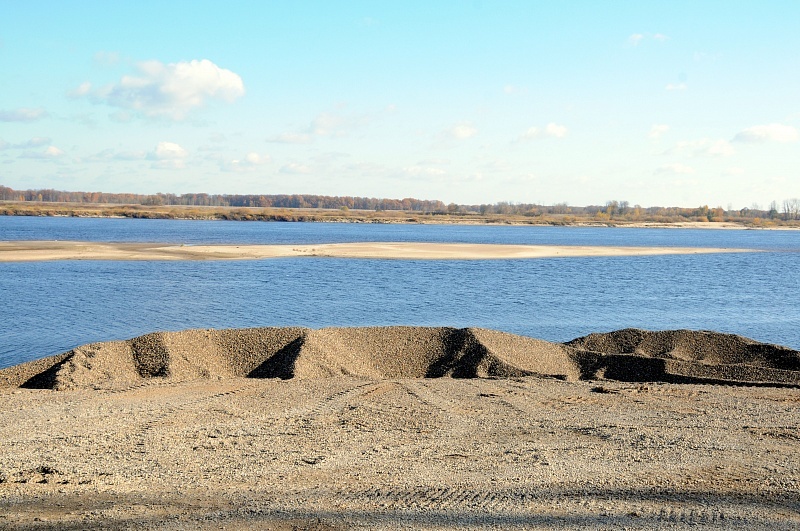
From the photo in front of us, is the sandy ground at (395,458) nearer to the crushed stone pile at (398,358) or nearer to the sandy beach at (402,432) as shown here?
the sandy beach at (402,432)

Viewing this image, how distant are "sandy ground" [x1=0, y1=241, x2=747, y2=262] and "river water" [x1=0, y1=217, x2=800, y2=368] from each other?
4707 millimetres

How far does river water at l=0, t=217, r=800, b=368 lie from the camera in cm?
2430

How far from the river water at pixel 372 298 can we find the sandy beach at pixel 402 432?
4.92 m

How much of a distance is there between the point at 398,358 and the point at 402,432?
625 centimetres

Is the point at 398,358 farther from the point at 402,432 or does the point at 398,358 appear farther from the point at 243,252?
the point at 243,252

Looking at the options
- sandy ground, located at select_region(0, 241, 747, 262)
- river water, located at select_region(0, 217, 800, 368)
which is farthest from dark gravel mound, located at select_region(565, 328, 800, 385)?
sandy ground, located at select_region(0, 241, 747, 262)

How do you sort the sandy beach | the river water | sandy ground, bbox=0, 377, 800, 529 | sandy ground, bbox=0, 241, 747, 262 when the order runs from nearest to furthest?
sandy ground, bbox=0, 377, 800, 529 < the sandy beach < the river water < sandy ground, bbox=0, 241, 747, 262

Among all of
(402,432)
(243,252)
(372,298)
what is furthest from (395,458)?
(243,252)

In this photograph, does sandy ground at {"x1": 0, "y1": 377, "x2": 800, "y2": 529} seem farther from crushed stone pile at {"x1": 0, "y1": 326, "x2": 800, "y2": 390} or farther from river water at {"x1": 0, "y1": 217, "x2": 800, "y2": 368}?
river water at {"x1": 0, "y1": 217, "x2": 800, "y2": 368}

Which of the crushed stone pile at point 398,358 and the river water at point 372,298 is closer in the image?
the crushed stone pile at point 398,358

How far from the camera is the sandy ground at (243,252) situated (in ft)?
171

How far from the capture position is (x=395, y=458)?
999 centimetres

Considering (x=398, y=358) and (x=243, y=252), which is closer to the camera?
(x=398, y=358)

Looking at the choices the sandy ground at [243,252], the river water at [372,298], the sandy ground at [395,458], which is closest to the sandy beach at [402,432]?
the sandy ground at [395,458]
